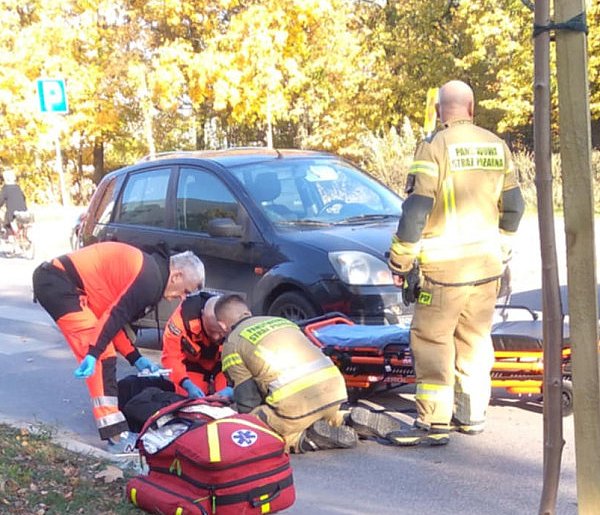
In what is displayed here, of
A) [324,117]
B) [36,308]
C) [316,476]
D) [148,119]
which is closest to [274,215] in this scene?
[316,476]

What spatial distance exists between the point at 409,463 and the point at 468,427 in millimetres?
564

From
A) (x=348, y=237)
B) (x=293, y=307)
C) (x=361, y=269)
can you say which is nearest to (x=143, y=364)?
(x=293, y=307)

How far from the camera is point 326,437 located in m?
4.99

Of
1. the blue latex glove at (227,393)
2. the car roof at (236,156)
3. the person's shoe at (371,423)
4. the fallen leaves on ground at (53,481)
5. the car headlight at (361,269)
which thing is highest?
the car roof at (236,156)

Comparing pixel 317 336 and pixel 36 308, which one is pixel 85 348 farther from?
pixel 36 308

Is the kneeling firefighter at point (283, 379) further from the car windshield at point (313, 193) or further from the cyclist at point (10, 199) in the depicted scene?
the cyclist at point (10, 199)

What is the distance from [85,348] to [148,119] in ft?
65.5

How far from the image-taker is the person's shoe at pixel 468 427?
516 cm

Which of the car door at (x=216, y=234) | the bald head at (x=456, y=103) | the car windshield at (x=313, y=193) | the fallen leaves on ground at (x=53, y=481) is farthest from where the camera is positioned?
the car windshield at (x=313, y=193)

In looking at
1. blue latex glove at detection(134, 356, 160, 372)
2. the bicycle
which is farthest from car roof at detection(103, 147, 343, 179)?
the bicycle

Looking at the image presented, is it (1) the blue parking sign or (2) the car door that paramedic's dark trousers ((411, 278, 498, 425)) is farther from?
(1) the blue parking sign

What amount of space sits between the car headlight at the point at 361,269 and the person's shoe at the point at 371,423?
4.16ft

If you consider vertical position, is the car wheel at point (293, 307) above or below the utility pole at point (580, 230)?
below

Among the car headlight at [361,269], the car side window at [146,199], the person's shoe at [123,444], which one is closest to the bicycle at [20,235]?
the car side window at [146,199]
